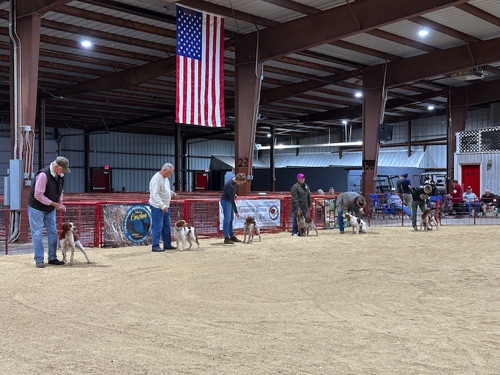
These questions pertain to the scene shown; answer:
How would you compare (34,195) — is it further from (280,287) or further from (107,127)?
(107,127)

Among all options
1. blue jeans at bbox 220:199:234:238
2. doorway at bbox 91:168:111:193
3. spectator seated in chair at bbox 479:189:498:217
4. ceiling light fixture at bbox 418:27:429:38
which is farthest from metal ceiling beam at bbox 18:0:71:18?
doorway at bbox 91:168:111:193

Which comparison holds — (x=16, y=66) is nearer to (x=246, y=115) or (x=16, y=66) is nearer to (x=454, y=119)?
(x=246, y=115)

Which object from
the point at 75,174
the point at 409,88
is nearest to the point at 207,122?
the point at 409,88

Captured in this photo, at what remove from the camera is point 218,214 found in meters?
17.1

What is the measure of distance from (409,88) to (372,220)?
1235 centimetres

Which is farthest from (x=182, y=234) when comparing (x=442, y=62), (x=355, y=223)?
(x=442, y=62)

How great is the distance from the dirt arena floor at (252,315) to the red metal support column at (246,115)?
401 inches

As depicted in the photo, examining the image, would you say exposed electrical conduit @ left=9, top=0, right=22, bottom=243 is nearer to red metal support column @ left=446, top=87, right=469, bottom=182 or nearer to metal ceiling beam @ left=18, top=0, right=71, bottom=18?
metal ceiling beam @ left=18, top=0, right=71, bottom=18

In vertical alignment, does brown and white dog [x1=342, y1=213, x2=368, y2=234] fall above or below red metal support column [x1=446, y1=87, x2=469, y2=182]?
below

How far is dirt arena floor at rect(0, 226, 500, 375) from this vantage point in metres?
4.76

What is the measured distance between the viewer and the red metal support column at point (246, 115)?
2170 cm

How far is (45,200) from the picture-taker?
9875 mm

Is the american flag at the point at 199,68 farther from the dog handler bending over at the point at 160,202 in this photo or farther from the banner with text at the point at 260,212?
the dog handler bending over at the point at 160,202

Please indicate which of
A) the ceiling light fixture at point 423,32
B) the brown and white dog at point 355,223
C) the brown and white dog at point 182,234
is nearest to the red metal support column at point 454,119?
the ceiling light fixture at point 423,32
